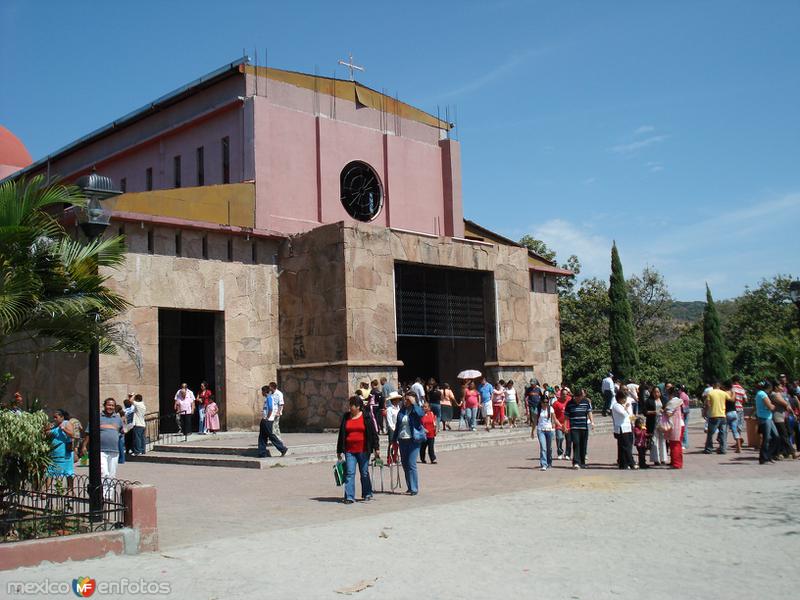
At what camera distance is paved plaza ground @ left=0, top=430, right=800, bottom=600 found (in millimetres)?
7035

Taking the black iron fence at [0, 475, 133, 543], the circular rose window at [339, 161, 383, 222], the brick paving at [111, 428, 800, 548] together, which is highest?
the circular rose window at [339, 161, 383, 222]

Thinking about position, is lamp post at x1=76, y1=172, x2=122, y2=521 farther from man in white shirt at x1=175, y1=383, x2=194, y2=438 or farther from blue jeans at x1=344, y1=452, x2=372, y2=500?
man in white shirt at x1=175, y1=383, x2=194, y2=438

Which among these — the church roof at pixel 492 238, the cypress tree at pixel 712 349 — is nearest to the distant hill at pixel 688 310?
the cypress tree at pixel 712 349

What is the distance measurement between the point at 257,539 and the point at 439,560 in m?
2.33

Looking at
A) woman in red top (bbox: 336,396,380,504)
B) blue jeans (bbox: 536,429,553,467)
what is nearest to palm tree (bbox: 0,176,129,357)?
woman in red top (bbox: 336,396,380,504)

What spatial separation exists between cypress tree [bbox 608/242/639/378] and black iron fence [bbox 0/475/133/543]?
98.4 feet

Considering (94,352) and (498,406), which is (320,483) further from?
(498,406)

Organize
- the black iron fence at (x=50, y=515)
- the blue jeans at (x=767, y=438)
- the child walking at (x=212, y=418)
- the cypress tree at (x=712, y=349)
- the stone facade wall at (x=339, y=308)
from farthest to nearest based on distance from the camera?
1. the cypress tree at (x=712, y=349)
2. the stone facade wall at (x=339, y=308)
3. the child walking at (x=212, y=418)
4. the blue jeans at (x=767, y=438)
5. the black iron fence at (x=50, y=515)

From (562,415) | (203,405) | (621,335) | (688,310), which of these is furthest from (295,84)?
(688,310)

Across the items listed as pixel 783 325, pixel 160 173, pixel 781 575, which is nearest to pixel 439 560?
pixel 781 575

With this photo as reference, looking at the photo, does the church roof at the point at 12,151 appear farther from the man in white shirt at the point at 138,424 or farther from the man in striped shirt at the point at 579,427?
the man in striped shirt at the point at 579,427

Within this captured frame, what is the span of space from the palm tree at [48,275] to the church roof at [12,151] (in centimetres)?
3533

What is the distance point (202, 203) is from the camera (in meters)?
23.5

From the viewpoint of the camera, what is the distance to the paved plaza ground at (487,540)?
277 inches
